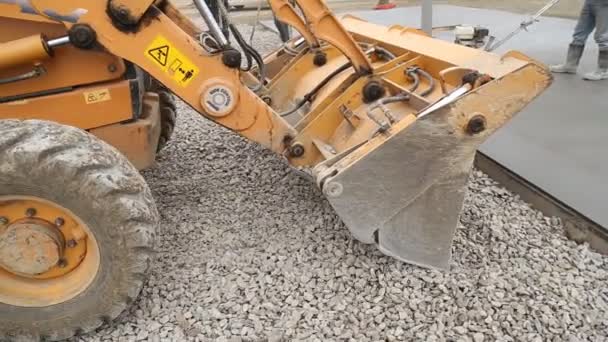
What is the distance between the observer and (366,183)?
2570 mm

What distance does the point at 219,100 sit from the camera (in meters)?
2.79

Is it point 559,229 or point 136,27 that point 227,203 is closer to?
point 136,27

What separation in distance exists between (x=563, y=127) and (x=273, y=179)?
85.0 inches

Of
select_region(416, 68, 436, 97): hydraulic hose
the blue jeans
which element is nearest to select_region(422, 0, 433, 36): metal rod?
the blue jeans

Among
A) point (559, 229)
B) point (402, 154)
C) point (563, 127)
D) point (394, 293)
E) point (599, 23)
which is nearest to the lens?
point (402, 154)

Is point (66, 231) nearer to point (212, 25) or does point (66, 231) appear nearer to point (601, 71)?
point (212, 25)

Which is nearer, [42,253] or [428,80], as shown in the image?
[42,253]

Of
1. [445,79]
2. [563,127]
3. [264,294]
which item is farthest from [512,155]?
[264,294]

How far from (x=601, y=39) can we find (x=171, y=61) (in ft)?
14.5

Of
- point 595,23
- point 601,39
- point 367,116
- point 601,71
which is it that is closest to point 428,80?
point 367,116

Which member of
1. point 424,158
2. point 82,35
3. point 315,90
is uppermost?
point 82,35

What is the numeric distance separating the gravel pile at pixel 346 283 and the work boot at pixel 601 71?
2.34 metres

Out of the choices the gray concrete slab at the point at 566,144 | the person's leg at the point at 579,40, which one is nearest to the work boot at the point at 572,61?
the person's leg at the point at 579,40

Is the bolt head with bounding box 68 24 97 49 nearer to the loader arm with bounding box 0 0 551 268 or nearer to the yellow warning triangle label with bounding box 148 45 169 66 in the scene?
the loader arm with bounding box 0 0 551 268
